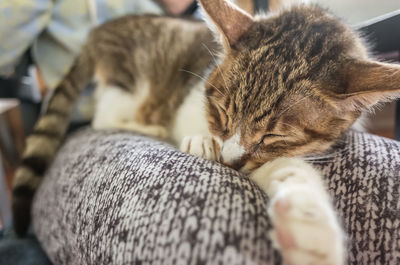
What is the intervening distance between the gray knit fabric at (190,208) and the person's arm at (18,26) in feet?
2.72

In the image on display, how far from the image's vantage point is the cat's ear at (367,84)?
0.68 metres

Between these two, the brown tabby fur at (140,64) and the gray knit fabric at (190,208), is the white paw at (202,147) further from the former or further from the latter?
the brown tabby fur at (140,64)

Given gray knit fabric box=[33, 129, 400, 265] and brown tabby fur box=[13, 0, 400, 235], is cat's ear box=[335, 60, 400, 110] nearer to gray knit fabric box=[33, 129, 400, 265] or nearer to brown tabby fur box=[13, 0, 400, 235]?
brown tabby fur box=[13, 0, 400, 235]

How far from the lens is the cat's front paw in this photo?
503 millimetres

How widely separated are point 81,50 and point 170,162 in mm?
1108

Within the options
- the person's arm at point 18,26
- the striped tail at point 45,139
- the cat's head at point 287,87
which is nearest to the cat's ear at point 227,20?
the cat's head at point 287,87

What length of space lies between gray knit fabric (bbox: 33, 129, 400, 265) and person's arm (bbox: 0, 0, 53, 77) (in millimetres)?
829

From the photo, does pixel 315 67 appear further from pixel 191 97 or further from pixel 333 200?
pixel 191 97

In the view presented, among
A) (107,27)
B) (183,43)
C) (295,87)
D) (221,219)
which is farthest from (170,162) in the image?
(107,27)

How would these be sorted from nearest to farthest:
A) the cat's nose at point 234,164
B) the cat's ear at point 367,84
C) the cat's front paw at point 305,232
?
the cat's front paw at point 305,232 → the cat's ear at point 367,84 → the cat's nose at point 234,164

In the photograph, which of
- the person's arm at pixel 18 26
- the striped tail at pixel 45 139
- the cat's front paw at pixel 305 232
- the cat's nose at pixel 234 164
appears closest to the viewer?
the cat's front paw at pixel 305 232

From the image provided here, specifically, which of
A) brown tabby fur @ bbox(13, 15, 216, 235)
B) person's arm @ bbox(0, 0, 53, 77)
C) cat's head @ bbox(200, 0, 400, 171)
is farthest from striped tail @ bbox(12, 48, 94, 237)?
cat's head @ bbox(200, 0, 400, 171)

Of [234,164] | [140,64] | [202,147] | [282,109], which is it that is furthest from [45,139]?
[282,109]

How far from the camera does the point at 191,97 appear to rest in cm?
127
